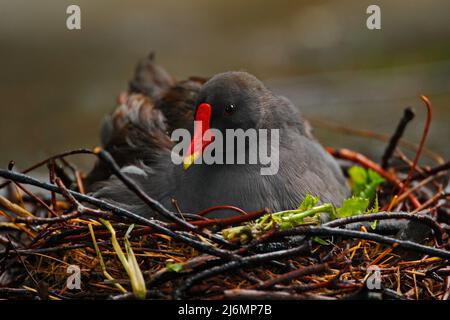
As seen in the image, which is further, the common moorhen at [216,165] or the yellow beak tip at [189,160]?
the common moorhen at [216,165]

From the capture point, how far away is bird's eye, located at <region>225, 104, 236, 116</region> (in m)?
2.72

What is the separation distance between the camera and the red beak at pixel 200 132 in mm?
2656

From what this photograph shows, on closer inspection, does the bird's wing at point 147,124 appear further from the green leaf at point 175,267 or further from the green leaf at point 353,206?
the green leaf at point 175,267

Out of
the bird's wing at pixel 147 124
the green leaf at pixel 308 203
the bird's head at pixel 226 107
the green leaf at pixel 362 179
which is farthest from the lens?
the green leaf at pixel 362 179

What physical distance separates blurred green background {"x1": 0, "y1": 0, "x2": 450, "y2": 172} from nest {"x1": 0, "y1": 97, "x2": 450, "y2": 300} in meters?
2.19

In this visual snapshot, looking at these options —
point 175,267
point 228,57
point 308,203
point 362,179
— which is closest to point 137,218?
point 175,267

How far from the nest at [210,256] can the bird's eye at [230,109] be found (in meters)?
0.39

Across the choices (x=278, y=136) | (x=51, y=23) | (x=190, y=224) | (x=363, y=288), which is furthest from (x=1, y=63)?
(x=363, y=288)

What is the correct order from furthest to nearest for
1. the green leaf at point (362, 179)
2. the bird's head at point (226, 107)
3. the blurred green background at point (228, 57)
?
the blurred green background at point (228, 57) < the green leaf at point (362, 179) < the bird's head at point (226, 107)

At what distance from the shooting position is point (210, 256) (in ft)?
7.43

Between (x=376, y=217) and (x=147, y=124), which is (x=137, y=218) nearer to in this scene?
(x=376, y=217)

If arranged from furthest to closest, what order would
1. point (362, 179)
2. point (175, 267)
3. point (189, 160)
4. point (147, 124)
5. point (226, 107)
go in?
point (362, 179)
point (147, 124)
point (226, 107)
point (189, 160)
point (175, 267)

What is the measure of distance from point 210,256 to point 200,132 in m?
0.55

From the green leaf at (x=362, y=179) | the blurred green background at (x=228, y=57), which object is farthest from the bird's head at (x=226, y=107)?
the blurred green background at (x=228, y=57)
